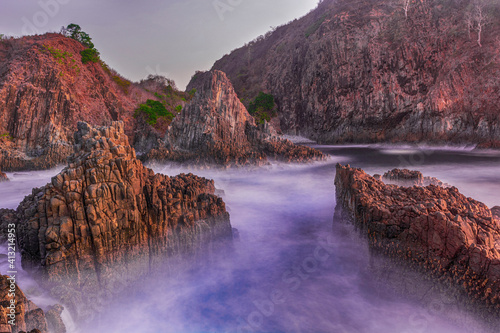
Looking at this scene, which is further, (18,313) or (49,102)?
(49,102)

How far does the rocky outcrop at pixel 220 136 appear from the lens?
67.7 feet

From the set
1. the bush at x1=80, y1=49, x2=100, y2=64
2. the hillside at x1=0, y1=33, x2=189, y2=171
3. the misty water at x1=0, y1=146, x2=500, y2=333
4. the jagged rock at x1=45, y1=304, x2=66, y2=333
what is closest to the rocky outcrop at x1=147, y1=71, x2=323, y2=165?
the hillside at x1=0, y1=33, x2=189, y2=171

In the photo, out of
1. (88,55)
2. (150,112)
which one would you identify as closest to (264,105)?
(150,112)

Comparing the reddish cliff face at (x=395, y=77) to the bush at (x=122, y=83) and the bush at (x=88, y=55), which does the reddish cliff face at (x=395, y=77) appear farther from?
the bush at (x=88, y=55)

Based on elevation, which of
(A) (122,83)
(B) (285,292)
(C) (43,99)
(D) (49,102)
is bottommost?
(B) (285,292)

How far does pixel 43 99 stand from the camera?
2503 cm

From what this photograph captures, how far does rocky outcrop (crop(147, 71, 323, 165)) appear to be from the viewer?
67.7 ft

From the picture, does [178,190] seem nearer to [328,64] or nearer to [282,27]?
[328,64]

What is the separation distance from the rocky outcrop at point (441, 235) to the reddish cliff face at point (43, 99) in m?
25.4

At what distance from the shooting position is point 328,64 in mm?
47031

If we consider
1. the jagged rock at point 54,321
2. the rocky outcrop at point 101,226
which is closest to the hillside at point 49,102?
the rocky outcrop at point 101,226

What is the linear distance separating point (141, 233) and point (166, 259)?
89 centimetres

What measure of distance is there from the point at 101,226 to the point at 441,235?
6.82 metres

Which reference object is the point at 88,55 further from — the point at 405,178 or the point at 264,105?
the point at 405,178
